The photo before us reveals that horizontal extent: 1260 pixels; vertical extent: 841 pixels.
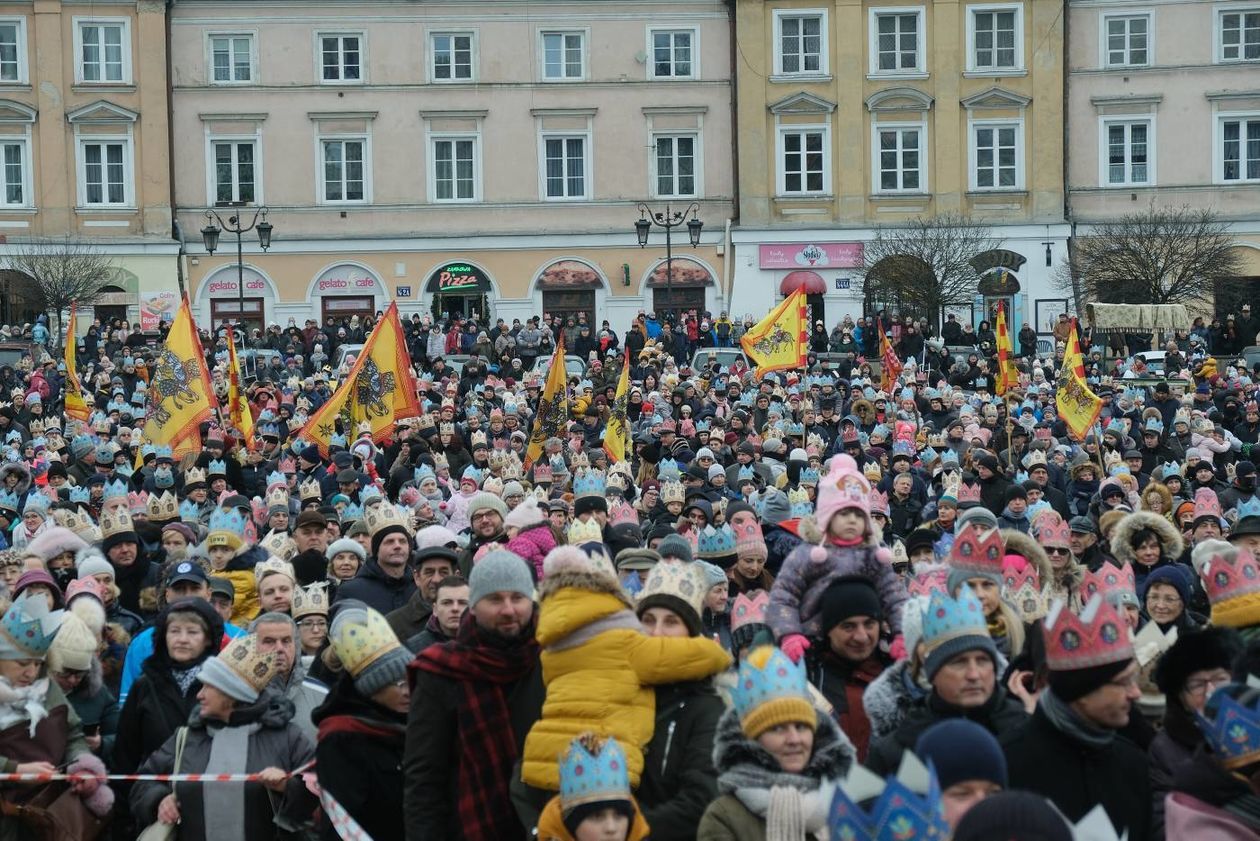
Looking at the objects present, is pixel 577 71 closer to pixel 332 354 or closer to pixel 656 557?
pixel 332 354

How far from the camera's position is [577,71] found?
187ft

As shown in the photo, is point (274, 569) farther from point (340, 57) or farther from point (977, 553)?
point (340, 57)

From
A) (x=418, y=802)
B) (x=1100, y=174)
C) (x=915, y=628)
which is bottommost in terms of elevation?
(x=418, y=802)

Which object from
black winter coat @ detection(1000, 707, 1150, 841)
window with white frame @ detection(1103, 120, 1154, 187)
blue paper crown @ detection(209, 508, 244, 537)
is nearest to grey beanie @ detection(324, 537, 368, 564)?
blue paper crown @ detection(209, 508, 244, 537)

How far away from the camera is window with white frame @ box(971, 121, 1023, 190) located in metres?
56.8

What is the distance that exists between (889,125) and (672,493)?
4072 cm

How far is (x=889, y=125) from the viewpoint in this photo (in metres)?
56.8

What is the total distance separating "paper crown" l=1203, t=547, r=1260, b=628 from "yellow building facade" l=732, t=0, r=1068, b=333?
4796 cm

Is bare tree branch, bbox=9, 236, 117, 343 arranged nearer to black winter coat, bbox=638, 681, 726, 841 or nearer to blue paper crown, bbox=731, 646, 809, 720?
black winter coat, bbox=638, 681, 726, 841

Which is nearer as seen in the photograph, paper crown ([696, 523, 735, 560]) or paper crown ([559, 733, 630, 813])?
paper crown ([559, 733, 630, 813])

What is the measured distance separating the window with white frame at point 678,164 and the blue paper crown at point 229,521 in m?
43.4

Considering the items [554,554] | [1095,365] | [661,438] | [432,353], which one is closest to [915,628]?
[554,554]

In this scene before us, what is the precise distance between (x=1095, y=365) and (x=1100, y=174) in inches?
779

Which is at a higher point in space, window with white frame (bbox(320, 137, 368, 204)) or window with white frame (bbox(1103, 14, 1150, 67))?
window with white frame (bbox(1103, 14, 1150, 67))
